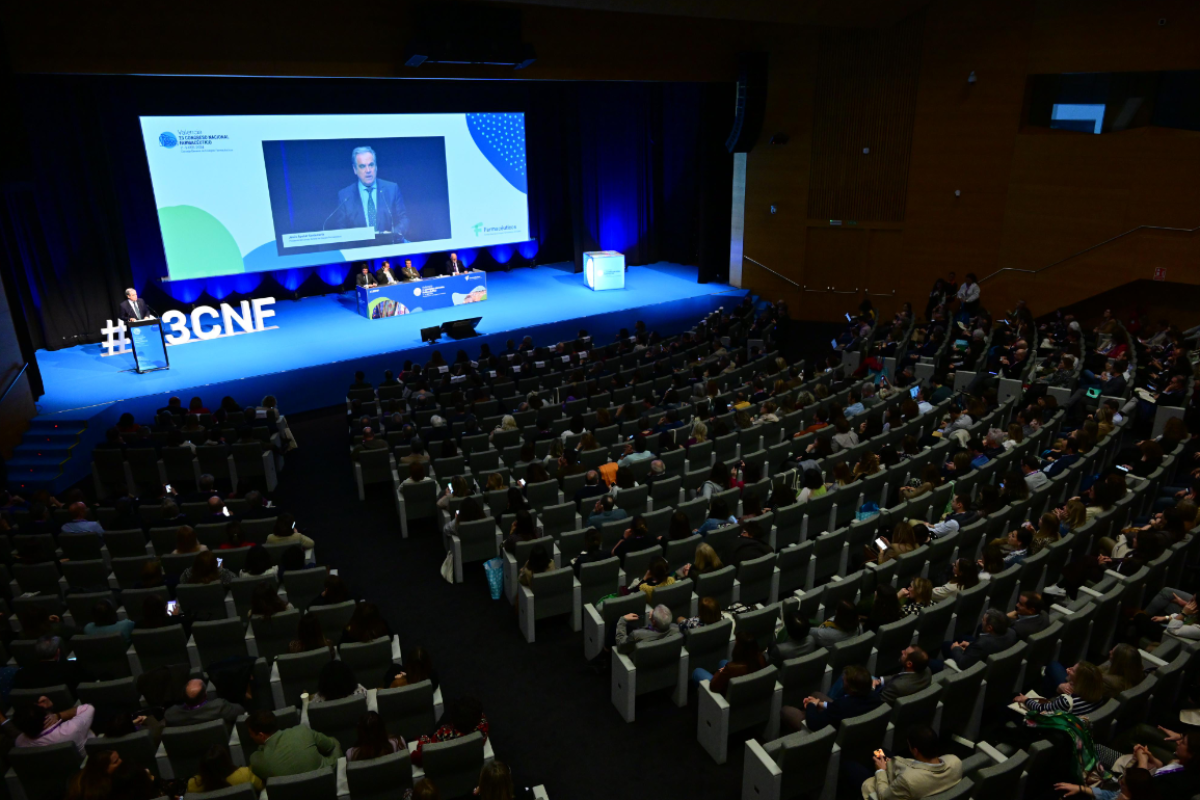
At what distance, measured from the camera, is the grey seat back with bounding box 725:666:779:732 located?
4789mm

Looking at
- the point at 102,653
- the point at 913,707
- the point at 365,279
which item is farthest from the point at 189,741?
the point at 365,279

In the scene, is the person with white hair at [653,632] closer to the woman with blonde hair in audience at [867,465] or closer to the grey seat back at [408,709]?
the grey seat back at [408,709]

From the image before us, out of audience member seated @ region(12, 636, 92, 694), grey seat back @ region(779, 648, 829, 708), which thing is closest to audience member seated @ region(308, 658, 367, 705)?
audience member seated @ region(12, 636, 92, 694)

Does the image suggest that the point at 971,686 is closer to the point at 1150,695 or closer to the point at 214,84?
the point at 1150,695

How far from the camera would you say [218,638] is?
5.62 metres

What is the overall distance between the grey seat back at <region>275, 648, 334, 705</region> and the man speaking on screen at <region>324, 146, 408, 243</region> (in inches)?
488

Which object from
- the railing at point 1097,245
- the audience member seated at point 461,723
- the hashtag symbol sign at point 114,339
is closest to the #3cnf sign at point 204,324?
the hashtag symbol sign at point 114,339

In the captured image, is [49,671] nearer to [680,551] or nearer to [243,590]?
[243,590]

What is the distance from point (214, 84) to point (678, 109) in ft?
34.3

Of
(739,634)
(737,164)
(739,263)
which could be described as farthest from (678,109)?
(739,634)

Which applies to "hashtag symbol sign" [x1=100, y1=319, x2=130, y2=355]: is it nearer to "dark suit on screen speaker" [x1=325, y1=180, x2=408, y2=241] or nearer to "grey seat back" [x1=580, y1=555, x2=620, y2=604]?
"dark suit on screen speaker" [x1=325, y1=180, x2=408, y2=241]

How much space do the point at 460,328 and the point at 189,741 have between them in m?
9.99

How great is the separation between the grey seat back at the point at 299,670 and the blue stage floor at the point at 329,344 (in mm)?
7171

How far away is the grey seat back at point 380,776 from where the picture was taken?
4.09 metres
